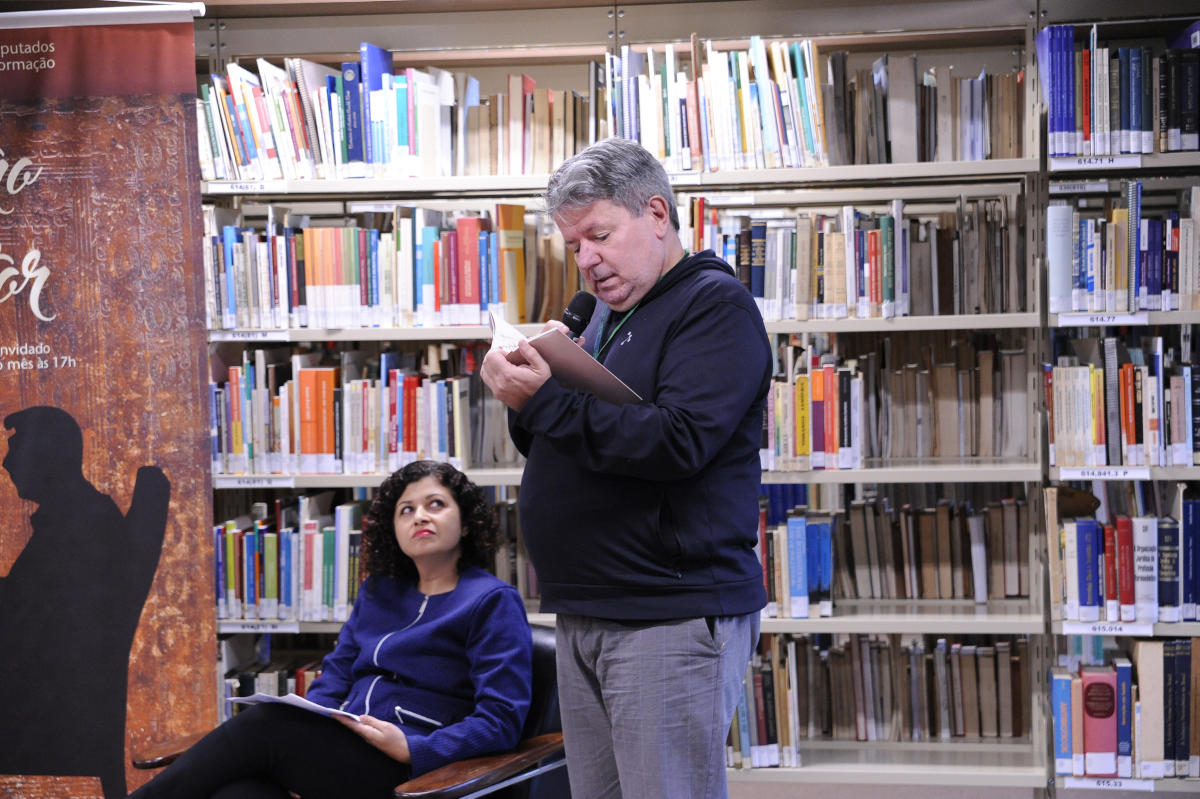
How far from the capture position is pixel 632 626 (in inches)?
65.5

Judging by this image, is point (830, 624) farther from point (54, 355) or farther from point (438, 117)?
point (54, 355)

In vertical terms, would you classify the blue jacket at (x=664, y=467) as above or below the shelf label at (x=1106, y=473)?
above

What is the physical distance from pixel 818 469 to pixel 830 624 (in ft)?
1.37

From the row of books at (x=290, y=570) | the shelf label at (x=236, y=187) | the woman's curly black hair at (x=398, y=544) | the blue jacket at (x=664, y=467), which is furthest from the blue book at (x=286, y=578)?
the blue jacket at (x=664, y=467)

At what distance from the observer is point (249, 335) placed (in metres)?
3.17

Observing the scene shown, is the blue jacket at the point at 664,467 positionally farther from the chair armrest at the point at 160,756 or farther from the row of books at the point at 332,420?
the row of books at the point at 332,420

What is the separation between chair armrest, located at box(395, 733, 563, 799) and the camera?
6.72 ft

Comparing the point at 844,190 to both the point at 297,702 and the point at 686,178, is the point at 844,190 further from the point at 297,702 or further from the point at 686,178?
the point at 297,702

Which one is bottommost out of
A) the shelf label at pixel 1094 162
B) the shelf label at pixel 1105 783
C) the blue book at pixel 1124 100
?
the shelf label at pixel 1105 783

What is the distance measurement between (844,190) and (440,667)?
1.94m

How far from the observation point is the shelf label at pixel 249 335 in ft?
10.3

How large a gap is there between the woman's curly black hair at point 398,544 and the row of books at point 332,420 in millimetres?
453

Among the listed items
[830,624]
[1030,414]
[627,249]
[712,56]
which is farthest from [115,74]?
[1030,414]

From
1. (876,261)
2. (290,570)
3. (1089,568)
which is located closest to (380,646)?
(290,570)
